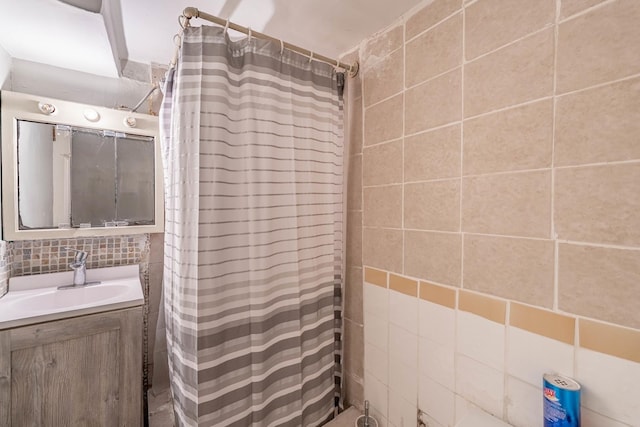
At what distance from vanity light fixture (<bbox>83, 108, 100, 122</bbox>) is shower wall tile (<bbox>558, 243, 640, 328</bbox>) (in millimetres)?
2091

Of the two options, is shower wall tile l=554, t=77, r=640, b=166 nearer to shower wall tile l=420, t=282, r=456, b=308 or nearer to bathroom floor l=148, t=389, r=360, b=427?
shower wall tile l=420, t=282, r=456, b=308

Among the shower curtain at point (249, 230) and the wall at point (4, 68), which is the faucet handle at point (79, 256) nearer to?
the shower curtain at point (249, 230)

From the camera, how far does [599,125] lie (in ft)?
2.16

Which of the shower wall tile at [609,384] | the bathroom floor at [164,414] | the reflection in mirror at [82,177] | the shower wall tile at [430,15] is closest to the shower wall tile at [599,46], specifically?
the shower wall tile at [430,15]

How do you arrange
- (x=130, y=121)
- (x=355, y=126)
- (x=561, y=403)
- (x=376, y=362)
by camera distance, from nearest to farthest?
1. (x=561, y=403)
2. (x=376, y=362)
3. (x=355, y=126)
4. (x=130, y=121)

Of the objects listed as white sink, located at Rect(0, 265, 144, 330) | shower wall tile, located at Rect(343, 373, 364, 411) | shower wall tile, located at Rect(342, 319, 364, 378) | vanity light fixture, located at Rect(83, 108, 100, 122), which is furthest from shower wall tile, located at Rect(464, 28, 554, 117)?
vanity light fixture, located at Rect(83, 108, 100, 122)

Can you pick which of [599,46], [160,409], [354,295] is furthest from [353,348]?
[599,46]

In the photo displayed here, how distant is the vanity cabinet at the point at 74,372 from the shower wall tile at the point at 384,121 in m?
1.41

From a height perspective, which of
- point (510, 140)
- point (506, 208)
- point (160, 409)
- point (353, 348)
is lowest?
point (160, 409)

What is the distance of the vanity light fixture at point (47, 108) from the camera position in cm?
129

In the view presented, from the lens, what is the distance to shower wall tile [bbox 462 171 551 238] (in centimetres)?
75

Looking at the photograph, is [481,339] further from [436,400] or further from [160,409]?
[160,409]

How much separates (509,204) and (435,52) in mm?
641

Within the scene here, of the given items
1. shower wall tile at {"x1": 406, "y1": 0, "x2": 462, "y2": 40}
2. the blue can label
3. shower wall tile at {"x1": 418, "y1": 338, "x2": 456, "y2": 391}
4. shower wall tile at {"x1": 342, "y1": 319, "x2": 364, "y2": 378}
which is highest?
shower wall tile at {"x1": 406, "y1": 0, "x2": 462, "y2": 40}
